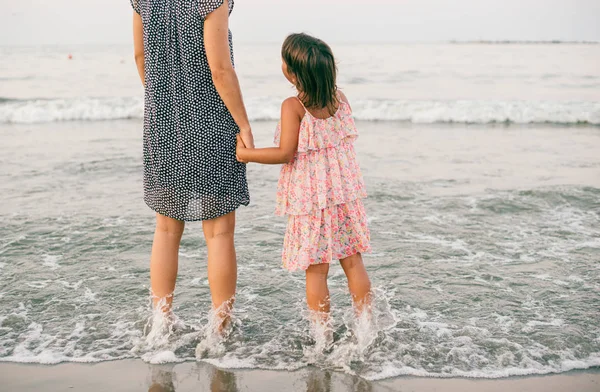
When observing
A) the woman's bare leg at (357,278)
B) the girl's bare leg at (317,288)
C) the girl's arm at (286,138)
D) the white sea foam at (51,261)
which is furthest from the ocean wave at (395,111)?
the girl's arm at (286,138)

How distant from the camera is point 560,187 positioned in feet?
22.1

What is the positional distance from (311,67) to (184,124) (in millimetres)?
704

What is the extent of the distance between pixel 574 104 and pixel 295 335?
1241 centimetres

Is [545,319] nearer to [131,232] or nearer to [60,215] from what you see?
[131,232]

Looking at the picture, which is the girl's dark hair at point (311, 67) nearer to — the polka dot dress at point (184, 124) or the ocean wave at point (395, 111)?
the polka dot dress at point (184, 124)

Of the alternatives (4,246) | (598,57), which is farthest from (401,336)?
(598,57)

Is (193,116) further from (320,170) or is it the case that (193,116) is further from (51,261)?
(51,261)

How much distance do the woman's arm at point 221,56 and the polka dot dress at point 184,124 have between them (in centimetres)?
9

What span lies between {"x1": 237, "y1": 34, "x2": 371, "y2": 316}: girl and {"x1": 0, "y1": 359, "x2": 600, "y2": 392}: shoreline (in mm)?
474

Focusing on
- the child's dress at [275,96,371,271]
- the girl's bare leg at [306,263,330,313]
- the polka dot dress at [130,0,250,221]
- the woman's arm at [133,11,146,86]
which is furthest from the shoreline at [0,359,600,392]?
the woman's arm at [133,11,146,86]

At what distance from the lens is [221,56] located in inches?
111

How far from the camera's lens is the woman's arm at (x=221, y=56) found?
2.81 meters

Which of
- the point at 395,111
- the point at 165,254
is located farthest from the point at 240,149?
the point at 395,111

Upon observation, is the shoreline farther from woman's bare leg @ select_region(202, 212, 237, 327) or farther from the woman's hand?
the woman's hand
